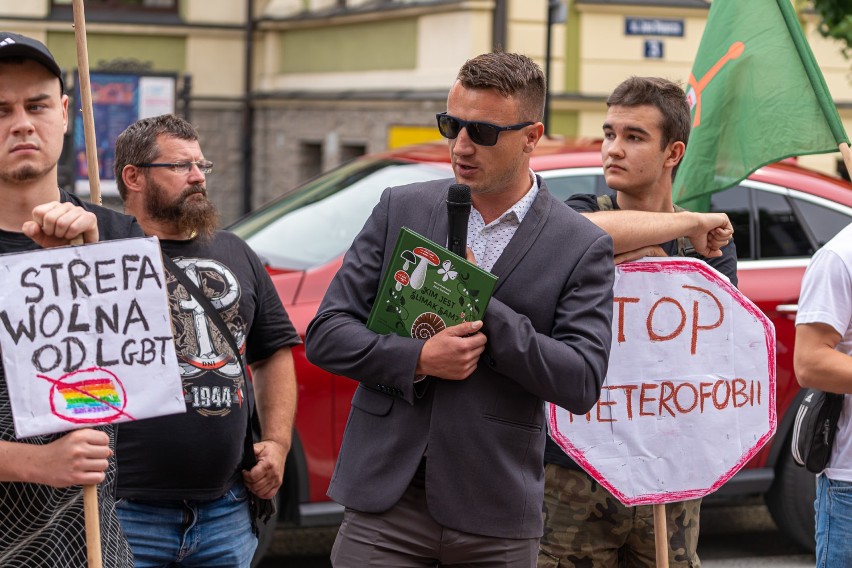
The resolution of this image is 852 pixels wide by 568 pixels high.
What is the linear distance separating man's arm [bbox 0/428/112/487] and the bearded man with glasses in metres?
0.88

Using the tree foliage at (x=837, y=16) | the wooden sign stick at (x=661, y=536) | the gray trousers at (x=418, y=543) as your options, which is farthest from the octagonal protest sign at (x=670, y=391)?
the tree foliage at (x=837, y=16)

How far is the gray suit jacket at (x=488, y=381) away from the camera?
328 centimetres

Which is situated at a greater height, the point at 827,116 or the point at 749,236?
the point at 827,116

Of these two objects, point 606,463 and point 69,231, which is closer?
point 69,231

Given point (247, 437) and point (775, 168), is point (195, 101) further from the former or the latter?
point (247, 437)

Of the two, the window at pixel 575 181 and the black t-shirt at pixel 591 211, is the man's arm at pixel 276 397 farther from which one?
the window at pixel 575 181

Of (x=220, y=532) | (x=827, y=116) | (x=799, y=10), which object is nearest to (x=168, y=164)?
(x=220, y=532)

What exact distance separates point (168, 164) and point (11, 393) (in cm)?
135

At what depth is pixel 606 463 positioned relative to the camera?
3906mm

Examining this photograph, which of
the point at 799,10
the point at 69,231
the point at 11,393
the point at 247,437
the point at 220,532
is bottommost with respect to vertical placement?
the point at 220,532

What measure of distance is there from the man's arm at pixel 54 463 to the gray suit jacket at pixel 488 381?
0.71 meters

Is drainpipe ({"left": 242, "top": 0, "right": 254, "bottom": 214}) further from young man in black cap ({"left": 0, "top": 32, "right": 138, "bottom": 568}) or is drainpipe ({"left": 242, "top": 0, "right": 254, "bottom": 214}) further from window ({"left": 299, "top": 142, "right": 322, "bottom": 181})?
young man in black cap ({"left": 0, "top": 32, "right": 138, "bottom": 568})

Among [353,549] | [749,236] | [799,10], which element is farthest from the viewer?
[799,10]

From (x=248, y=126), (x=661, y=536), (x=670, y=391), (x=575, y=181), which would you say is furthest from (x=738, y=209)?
(x=248, y=126)
